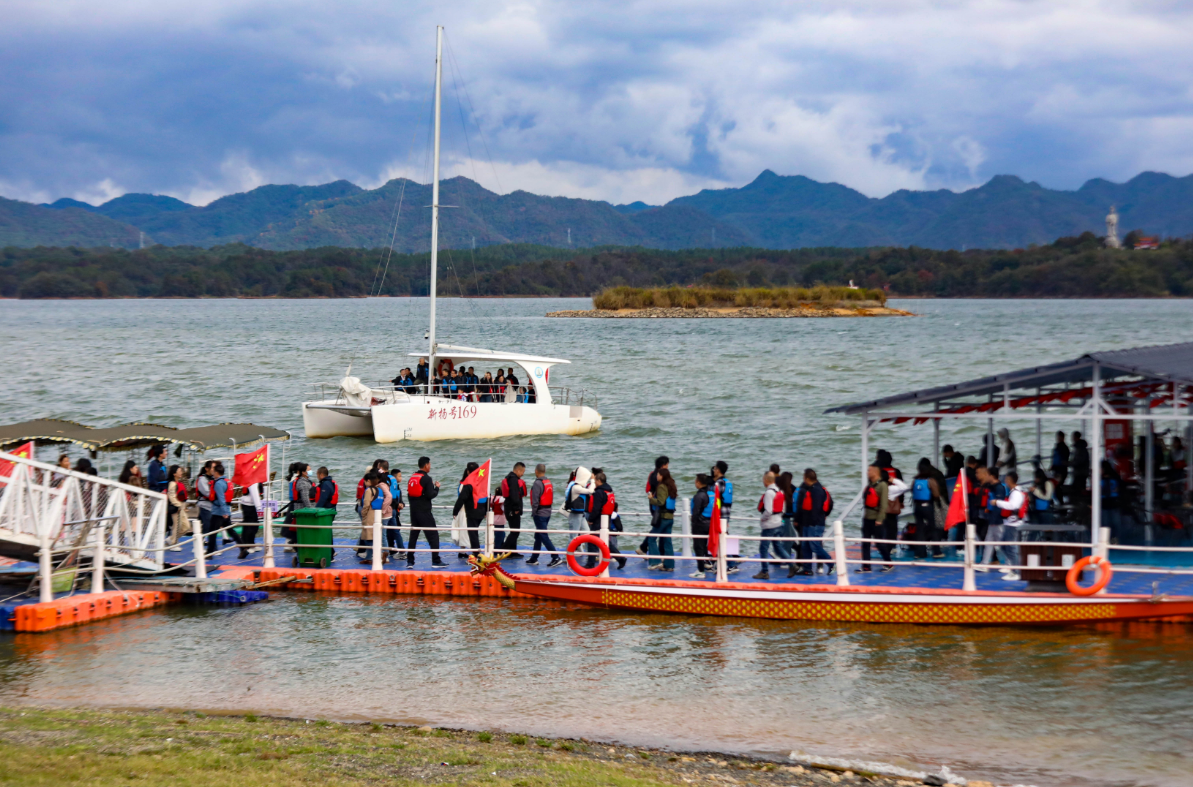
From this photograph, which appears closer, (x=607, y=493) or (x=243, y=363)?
(x=607, y=493)

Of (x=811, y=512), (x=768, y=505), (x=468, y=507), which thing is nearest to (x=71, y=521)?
(x=468, y=507)

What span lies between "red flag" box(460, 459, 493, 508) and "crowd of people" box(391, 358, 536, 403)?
22.7 m

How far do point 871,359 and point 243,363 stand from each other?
164 ft

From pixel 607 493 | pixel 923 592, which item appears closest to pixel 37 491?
pixel 607 493

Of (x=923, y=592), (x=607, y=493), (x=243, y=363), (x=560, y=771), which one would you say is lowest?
(x=560, y=771)

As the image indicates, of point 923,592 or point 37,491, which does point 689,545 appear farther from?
point 37,491

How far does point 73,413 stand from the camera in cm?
4994

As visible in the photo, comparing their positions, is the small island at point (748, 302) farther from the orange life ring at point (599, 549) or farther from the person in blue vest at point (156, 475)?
the orange life ring at point (599, 549)

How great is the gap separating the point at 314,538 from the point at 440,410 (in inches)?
856

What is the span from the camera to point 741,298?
526 feet

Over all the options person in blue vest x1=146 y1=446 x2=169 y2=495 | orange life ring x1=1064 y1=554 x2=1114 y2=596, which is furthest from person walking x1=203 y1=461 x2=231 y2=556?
orange life ring x1=1064 y1=554 x2=1114 y2=596

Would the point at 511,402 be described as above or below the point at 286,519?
above

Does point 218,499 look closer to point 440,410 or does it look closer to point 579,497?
point 579,497

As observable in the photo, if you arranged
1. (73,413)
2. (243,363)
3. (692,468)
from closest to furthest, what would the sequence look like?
(692,468)
(73,413)
(243,363)
